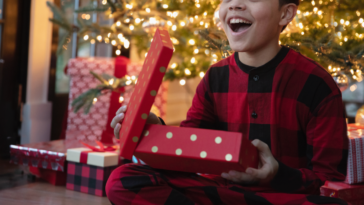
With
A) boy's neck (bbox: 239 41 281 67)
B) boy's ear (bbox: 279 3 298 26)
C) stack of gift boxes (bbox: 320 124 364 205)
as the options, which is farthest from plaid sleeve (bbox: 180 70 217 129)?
stack of gift boxes (bbox: 320 124 364 205)

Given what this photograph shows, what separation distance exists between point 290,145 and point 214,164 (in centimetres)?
32

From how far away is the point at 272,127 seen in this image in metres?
0.95

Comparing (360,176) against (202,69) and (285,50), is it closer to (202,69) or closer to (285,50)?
(285,50)

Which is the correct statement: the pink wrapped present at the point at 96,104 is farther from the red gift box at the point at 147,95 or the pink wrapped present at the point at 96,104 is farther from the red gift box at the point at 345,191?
the red gift box at the point at 147,95

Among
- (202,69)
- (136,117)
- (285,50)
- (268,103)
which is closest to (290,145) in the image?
(268,103)

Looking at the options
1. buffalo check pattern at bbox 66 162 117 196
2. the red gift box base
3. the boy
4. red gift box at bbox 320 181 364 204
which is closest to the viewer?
the boy

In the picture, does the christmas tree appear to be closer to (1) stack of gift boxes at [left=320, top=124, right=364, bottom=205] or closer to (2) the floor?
(1) stack of gift boxes at [left=320, top=124, right=364, bottom=205]

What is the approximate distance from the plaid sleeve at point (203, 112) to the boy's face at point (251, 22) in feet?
0.58

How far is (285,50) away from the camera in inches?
39.5

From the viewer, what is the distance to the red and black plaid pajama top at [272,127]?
33.2 inches

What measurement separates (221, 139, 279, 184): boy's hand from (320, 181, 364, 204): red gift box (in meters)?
0.53

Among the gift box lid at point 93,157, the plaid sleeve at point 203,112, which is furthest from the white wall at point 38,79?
the plaid sleeve at point 203,112

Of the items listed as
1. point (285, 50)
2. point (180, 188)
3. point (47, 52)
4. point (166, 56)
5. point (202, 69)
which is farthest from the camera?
point (47, 52)

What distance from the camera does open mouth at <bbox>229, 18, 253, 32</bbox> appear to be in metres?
0.94
